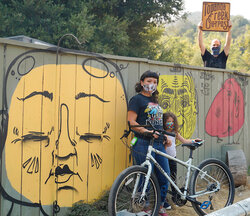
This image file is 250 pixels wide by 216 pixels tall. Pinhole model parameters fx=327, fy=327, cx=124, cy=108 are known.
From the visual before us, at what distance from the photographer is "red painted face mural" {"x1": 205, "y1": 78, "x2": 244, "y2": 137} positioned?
5.91 metres

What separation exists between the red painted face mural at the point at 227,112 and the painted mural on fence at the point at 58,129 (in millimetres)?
2201

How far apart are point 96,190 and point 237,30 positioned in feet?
413

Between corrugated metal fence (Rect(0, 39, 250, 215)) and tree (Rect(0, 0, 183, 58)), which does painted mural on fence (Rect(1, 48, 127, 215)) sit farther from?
tree (Rect(0, 0, 183, 58))

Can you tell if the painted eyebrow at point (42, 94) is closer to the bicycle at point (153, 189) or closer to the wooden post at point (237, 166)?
the bicycle at point (153, 189)

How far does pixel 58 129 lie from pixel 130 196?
1104mm

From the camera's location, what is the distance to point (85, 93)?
399 centimetres

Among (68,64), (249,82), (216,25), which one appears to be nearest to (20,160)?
(68,64)

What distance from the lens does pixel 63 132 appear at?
3.78m

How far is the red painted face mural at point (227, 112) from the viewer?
5.91m

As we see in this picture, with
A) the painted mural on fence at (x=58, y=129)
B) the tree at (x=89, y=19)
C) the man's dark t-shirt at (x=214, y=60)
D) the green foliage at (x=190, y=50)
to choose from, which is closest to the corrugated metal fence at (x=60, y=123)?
the painted mural on fence at (x=58, y=129)

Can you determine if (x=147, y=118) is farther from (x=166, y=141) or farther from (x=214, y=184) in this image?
(x=214, y=184)

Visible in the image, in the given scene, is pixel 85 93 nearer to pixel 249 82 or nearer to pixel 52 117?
pixel 52 117

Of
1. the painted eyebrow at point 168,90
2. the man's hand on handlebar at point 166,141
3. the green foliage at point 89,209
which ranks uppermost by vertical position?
the painted eyebrow at point 168,90

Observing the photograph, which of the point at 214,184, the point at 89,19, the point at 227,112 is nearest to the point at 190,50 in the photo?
the point at 89,19
